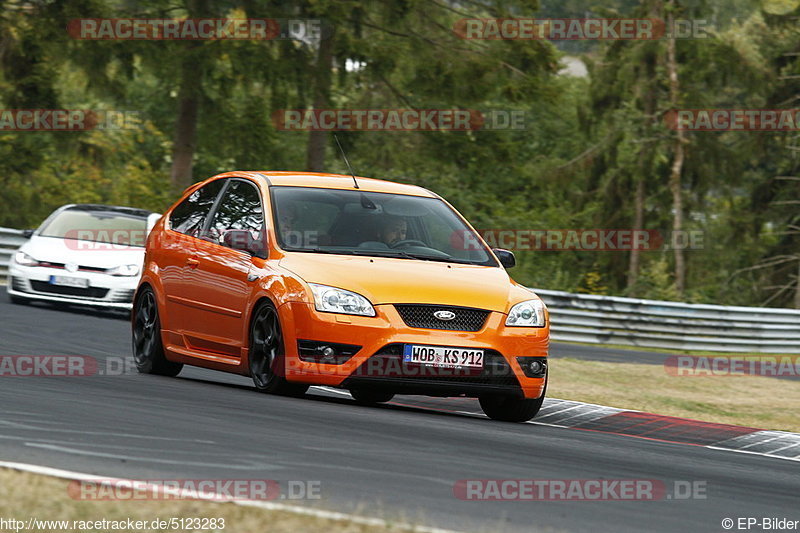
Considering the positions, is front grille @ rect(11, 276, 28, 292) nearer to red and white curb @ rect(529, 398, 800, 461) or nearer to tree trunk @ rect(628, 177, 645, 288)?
red and white curb @ rect(529, 398, 800, 461)

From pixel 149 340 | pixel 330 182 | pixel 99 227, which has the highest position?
pixel 330 182

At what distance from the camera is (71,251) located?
19078 millimetres

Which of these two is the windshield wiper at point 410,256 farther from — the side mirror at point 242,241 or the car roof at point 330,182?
the car roof at point 330,182

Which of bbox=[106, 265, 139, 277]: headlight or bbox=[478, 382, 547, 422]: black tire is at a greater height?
bbox=[106, 265, 139, 277]: headlight

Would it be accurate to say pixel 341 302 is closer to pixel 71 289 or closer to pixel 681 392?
pixel 681 392

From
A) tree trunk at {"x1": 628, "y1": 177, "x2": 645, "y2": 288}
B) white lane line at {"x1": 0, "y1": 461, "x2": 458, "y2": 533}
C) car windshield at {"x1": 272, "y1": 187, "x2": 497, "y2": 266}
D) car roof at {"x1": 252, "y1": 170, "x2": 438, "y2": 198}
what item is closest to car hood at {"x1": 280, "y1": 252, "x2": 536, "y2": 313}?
car windshield at {"x1": 272, "y1": 187, "x2": 497, "y2": 266}

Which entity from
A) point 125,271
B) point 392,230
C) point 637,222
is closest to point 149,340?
point 392,230

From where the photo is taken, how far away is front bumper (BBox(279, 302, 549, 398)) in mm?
9312

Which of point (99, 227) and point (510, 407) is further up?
point (99, 227)

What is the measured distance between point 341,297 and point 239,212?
188 centimetres

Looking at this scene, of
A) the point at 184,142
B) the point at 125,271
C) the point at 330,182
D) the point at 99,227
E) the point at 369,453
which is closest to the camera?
the point at 369,453

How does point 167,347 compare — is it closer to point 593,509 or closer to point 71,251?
point 593,509

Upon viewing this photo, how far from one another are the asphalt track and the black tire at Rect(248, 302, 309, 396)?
158 millimetres

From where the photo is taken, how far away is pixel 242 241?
1038cm
